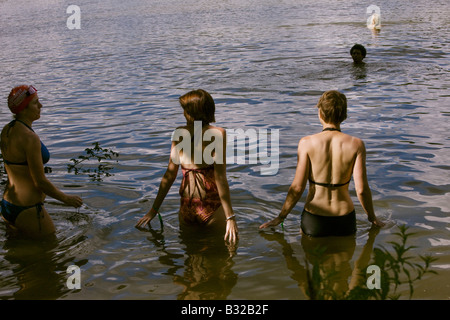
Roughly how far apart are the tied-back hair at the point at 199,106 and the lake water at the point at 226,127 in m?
1.48

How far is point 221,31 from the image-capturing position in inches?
1027

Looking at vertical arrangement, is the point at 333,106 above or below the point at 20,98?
below

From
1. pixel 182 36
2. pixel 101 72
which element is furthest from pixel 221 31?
pixel 101 72

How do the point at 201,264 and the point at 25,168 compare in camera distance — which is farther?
the point at 25,168

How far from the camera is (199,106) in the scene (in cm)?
556

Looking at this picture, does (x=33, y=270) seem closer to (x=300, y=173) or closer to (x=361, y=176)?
(x=300, y=173)

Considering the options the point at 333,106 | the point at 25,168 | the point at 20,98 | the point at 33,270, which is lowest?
the point at 33,270

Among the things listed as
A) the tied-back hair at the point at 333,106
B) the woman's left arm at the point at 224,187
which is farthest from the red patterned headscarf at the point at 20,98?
the tied-back hair at the point at 333,106

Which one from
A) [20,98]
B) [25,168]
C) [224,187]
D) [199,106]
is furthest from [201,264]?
[20,98]

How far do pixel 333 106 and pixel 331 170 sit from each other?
0.65 metres

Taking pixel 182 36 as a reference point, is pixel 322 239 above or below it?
below

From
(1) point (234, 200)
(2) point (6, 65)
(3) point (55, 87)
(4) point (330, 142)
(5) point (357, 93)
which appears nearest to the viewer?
(4) point (330, 142)

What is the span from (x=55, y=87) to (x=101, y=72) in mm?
2267
